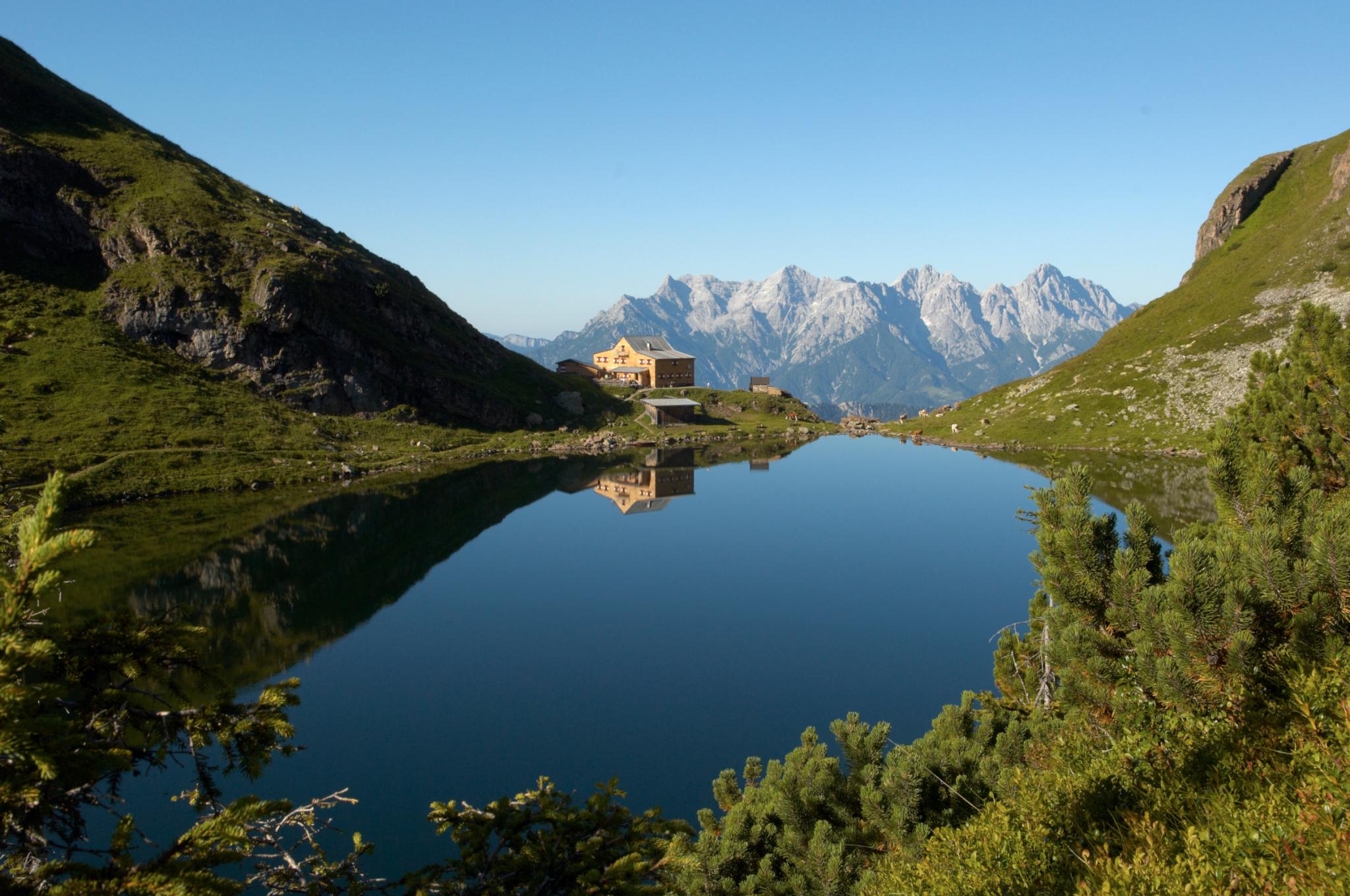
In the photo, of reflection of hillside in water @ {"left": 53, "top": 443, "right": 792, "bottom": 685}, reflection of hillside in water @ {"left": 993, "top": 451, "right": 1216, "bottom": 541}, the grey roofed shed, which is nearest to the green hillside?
reflection of hillside in water @ {"left": 53, "top": 443, "right": 792, "bottom": 685}

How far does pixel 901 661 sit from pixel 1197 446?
8552 centimetres

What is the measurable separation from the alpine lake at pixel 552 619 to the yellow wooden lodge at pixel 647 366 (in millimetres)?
83897

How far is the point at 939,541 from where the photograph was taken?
198 feet

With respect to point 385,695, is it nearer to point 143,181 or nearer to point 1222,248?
point 143,181

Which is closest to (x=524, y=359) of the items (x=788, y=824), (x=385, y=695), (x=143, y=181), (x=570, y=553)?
(x=143, y=181)

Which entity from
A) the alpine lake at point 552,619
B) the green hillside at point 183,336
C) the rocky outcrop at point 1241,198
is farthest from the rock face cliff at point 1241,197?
the green hillside at point 183,336

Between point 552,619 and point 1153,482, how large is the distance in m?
72.3

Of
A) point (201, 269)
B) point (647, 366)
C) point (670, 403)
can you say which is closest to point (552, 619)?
point (201, 269)

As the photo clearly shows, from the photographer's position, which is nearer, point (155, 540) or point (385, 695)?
point (385, 695)

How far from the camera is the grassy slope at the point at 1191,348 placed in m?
108

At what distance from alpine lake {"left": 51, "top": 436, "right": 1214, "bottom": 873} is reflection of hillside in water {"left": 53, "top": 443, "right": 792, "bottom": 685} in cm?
27

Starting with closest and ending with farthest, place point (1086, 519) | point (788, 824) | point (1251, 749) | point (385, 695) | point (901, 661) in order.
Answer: point (1251, 749) → point (1086, 519) → point (788, 824) → point (385, 695) → point (901, 661)

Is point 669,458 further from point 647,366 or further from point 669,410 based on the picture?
point 647,366

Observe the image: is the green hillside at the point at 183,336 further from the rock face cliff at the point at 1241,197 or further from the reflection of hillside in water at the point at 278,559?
the rock face cliff at the point at 1241,197
